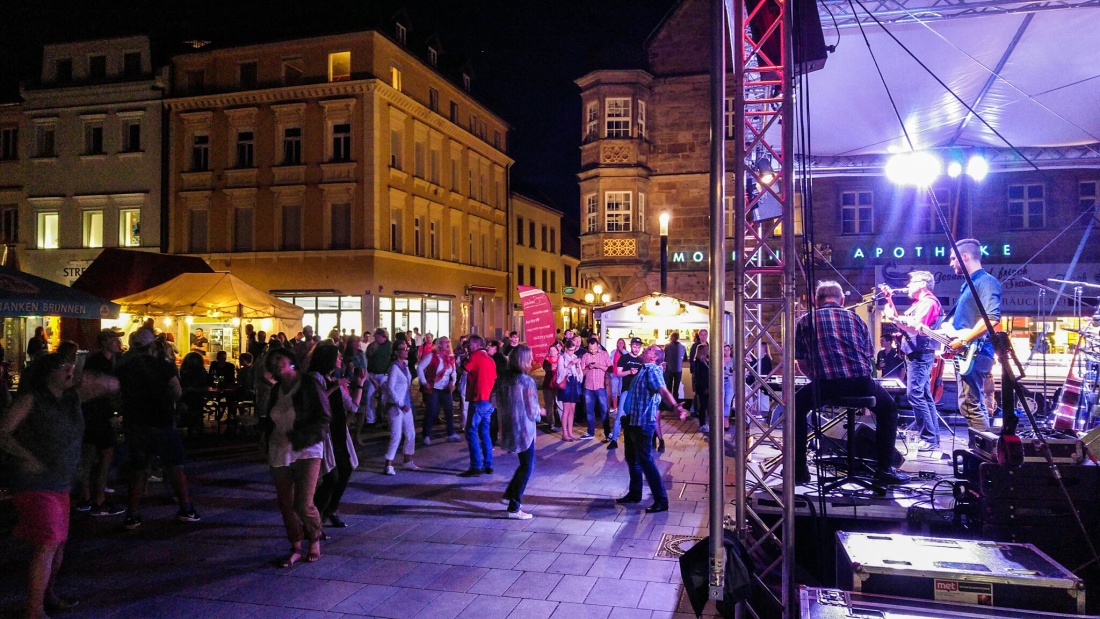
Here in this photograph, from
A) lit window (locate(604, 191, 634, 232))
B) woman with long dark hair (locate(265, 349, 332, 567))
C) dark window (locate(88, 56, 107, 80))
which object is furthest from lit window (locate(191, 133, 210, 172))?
woman with long dark hair (locate(265, 349, 332, 567))

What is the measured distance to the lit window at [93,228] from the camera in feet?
105

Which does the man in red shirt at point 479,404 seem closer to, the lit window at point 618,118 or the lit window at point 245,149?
the lit window at point 618,118

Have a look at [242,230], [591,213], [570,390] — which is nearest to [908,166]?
[570,390]

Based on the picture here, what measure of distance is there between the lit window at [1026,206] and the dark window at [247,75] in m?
29.8

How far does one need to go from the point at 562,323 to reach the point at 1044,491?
171ft

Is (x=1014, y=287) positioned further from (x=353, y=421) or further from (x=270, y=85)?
(x=270, y=85)

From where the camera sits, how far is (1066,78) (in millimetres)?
9320

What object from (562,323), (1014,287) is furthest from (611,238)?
(562,323)

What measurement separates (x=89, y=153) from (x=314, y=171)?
1094 centimetres

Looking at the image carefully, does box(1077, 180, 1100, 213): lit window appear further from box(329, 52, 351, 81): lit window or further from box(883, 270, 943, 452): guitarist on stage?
box(329, 52, 351, 81): lit window

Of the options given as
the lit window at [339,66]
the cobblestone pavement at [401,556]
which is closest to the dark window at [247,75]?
the lit window at [339,66]

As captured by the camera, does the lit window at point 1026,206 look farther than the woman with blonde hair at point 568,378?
Yes

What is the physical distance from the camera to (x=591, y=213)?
28.3 m

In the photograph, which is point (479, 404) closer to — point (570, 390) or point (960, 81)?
point (570, 390)
